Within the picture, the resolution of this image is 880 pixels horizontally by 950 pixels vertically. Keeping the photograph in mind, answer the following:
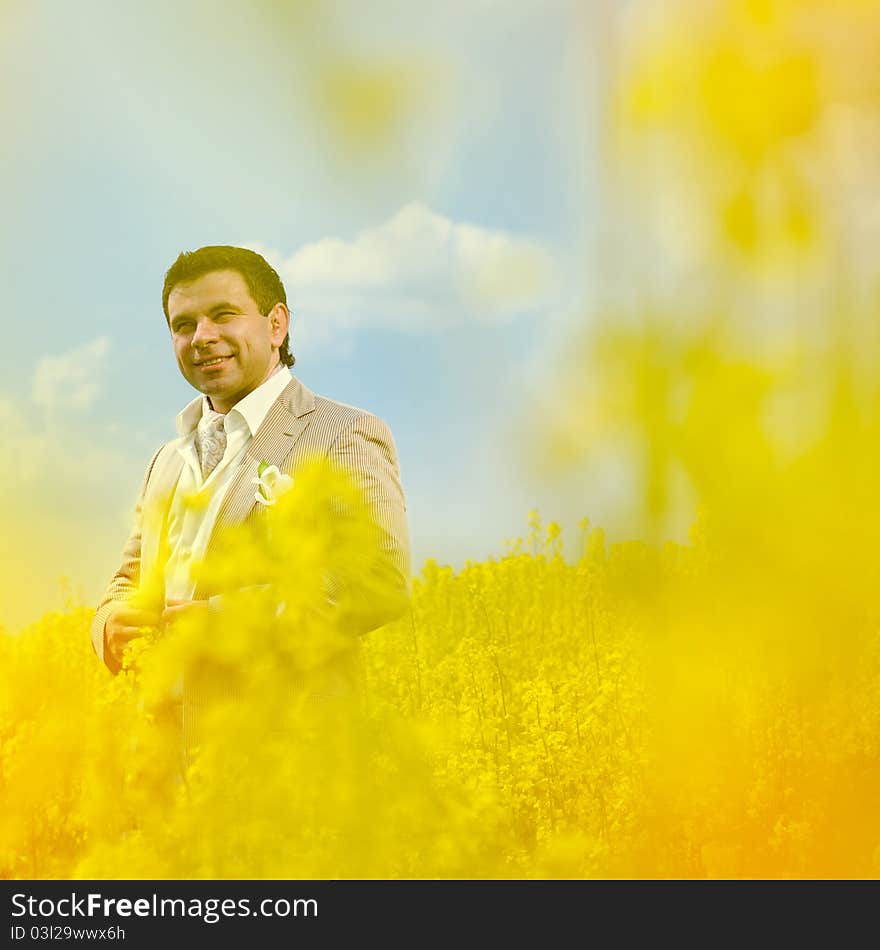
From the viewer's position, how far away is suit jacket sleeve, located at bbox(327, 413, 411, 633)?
164cm

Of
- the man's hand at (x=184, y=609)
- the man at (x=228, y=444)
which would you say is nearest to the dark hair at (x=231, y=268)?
the man at (x=228, y=444)

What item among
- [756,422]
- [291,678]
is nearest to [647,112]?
[756,422]

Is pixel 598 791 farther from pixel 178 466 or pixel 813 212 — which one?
pixel 813 212

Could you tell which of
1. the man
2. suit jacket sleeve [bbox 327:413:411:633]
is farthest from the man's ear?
suit jacket sleeve [bbox 327:413:411:633]

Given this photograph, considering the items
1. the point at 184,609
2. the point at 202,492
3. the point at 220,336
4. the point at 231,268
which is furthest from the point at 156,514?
the point at 231,268

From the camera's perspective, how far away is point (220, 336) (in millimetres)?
1742

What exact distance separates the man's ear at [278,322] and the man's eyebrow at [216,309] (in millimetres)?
67

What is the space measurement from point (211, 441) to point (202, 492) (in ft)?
0.33

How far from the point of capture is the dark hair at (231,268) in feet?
5.84

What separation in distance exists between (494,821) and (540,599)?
23.1 inches

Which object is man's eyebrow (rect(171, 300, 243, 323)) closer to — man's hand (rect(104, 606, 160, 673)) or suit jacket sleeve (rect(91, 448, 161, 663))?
suit jacket sleeve (rect(91, 448, 161, 663))

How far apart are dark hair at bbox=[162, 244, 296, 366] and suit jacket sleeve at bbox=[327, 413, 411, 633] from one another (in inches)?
11.6

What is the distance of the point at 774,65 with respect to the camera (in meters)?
2.03

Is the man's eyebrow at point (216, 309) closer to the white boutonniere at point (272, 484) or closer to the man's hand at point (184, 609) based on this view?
the white boutonniere at point (272, 484)
